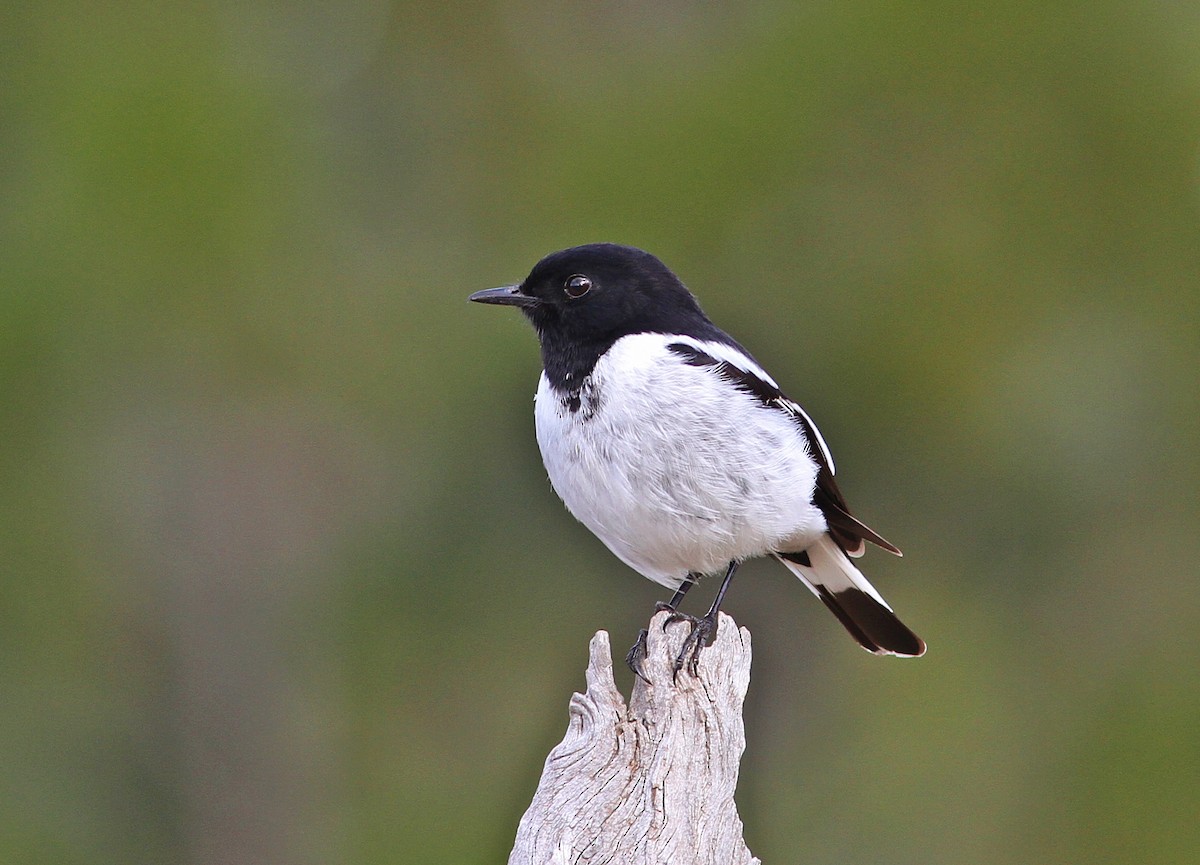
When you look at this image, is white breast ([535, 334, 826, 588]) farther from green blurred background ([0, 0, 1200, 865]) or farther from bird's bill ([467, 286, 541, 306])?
green blurred background ([0, 0, 1200, 865])

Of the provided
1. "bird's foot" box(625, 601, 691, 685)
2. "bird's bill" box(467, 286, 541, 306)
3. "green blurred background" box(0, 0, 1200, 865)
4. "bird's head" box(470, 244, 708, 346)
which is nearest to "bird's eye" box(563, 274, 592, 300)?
"bird's head" box(470, 244, 708, 346)

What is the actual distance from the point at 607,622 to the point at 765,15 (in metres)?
4.69

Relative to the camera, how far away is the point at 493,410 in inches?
440

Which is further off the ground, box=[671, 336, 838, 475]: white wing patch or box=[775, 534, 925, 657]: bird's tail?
box=[671, 336, 838, 475]: white wing patch

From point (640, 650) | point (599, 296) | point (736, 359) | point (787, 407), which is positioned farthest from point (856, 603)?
point (599, 296)

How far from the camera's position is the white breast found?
4.47 m

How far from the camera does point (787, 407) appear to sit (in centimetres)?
483

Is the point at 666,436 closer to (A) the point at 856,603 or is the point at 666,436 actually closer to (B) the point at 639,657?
(B) the point at 639,657

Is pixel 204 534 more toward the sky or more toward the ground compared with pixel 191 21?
more toward the ground

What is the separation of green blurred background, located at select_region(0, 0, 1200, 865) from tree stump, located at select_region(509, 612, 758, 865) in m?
6.43

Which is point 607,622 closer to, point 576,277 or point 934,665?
point 934,665

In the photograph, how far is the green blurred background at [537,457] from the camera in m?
10.9

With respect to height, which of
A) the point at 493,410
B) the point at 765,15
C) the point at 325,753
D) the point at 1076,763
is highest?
the point at 765,15

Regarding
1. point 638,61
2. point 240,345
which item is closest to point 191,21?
point 240,345
